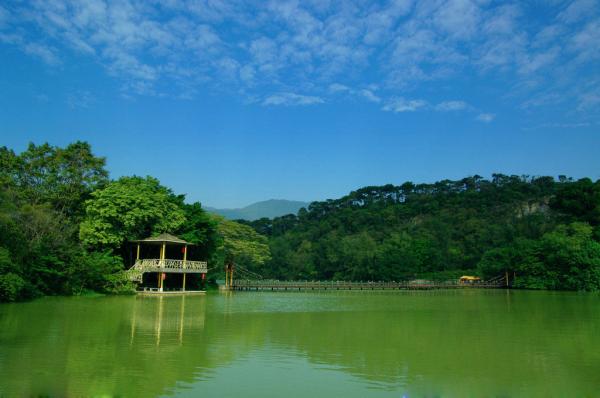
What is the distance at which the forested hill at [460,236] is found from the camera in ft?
141

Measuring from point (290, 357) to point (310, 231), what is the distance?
63.0m

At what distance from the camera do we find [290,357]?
9.46m

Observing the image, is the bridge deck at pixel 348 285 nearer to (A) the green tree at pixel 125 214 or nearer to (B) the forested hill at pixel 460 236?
(B) the forested hill at pixel 460 236

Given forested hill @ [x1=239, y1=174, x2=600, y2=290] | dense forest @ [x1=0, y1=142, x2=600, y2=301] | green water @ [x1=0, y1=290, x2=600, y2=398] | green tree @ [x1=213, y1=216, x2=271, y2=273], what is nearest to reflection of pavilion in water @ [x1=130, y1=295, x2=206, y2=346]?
green water @ [x1=0, y1=290, x2=600, y2=398]

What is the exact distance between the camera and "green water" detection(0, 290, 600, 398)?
7000 mm

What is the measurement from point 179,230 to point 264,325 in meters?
18.1

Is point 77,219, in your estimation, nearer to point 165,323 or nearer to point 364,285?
point 165,323

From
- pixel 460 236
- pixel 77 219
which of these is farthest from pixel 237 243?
pixel 460 236

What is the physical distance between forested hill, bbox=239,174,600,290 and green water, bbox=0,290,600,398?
2958 cm

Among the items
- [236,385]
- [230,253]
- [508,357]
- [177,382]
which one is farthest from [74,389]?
[230,253]

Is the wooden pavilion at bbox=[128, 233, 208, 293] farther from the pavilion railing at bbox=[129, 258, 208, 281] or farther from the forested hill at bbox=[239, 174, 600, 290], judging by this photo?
the forested hill at bbox=[239, 174, 600, 290]

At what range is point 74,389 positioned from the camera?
6617 mm

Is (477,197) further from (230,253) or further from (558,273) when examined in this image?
(230,253)

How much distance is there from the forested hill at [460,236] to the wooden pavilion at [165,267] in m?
25.0
